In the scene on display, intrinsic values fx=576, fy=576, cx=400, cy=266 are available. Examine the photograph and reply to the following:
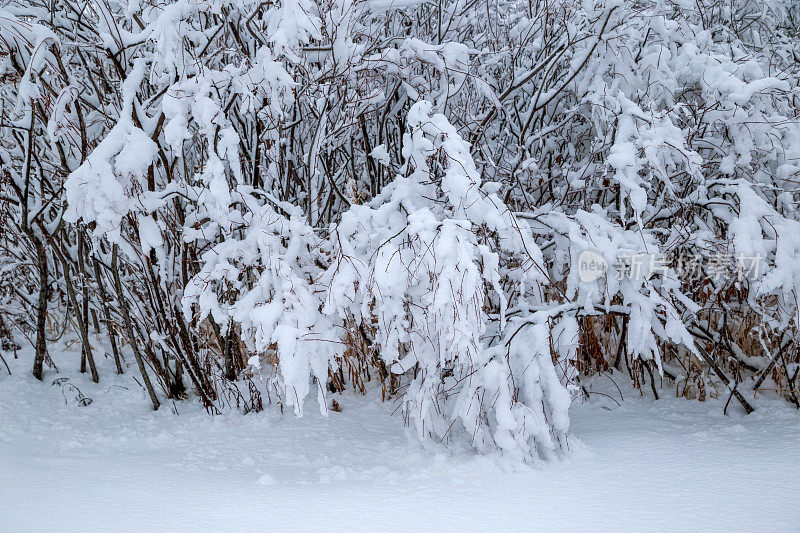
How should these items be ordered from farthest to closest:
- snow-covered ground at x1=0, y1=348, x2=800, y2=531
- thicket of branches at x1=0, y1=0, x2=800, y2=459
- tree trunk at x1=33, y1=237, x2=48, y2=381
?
tree trunk at x1=33, y1=237, x2=48, y2=381 < thicket of branches at x1=0, y1=0, x2=800, y2=459 < snow-covered ground at x1=0, y1=348, x2=800, y2=531

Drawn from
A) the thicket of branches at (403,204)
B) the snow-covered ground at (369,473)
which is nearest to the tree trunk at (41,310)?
the thicket of branches at (403,204)

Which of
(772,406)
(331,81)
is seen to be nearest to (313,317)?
(331,81)

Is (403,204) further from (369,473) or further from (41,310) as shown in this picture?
(41,310)

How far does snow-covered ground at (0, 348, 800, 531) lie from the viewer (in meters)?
1.65

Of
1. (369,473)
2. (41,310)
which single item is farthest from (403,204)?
(41,310)

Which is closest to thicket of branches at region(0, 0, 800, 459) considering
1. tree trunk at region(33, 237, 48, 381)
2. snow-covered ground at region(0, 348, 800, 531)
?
tree trunk at region(33, 237, 48, 381)

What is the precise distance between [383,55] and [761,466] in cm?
203

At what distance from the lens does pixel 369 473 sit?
204 cm

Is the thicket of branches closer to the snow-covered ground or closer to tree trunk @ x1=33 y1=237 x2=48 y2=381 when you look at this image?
Result: tree trunk @ x1=33 y1=237 x2=48 y2=381

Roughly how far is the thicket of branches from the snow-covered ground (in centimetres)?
17

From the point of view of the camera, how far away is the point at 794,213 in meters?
2.43

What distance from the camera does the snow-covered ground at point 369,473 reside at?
5.42 ft

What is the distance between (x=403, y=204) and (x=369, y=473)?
0.96m

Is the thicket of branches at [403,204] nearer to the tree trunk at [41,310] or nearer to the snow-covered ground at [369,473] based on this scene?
the tree trunk at [41,310]
